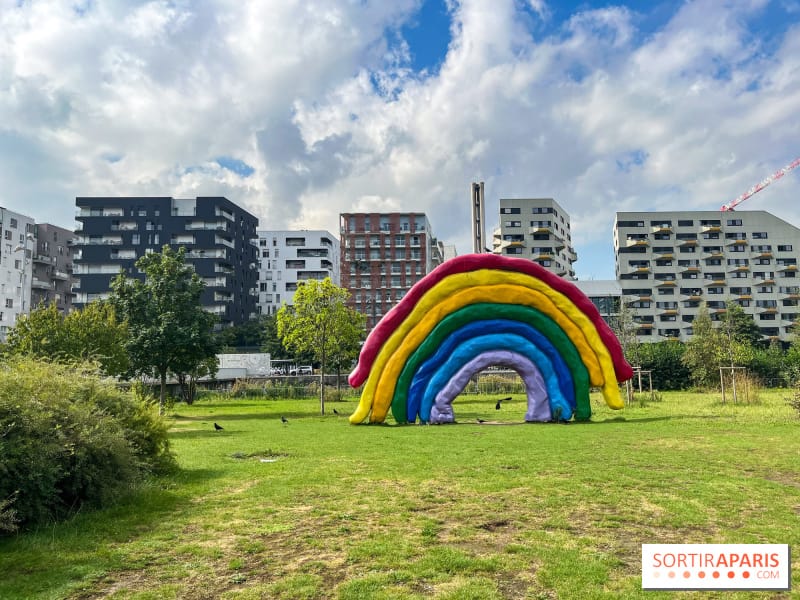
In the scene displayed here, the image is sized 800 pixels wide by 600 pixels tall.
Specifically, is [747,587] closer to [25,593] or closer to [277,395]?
[25,593]

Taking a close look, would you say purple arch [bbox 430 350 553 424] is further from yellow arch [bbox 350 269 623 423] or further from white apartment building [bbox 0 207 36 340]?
white apartment building [bbox 0 207 36 340]

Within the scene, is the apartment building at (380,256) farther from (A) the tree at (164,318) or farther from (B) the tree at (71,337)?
(B) the tree at (71,337)

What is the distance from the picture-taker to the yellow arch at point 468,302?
20297 mm

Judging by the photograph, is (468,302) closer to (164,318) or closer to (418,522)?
(418,522)

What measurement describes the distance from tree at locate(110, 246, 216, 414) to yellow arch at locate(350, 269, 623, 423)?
10719mm

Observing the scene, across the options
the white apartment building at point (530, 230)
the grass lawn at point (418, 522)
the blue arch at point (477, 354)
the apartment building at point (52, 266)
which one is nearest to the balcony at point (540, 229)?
the white apartment building at point (530, 230)

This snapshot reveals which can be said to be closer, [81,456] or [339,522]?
[339,522]

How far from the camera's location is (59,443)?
8164mm

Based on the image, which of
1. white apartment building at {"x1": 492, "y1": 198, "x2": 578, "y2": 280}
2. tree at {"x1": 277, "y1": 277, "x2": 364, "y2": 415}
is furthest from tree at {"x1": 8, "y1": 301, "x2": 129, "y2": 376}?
white apartment building at {"x1": 492, "y1": 198, "x2": 578, "y2": 280}

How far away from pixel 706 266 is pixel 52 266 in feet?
292

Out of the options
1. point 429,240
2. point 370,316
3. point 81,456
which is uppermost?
point 429,240

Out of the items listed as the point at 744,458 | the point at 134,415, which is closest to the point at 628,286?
the point at 744,458

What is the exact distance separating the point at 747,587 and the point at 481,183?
26103 mm

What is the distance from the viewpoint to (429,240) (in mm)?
88875
